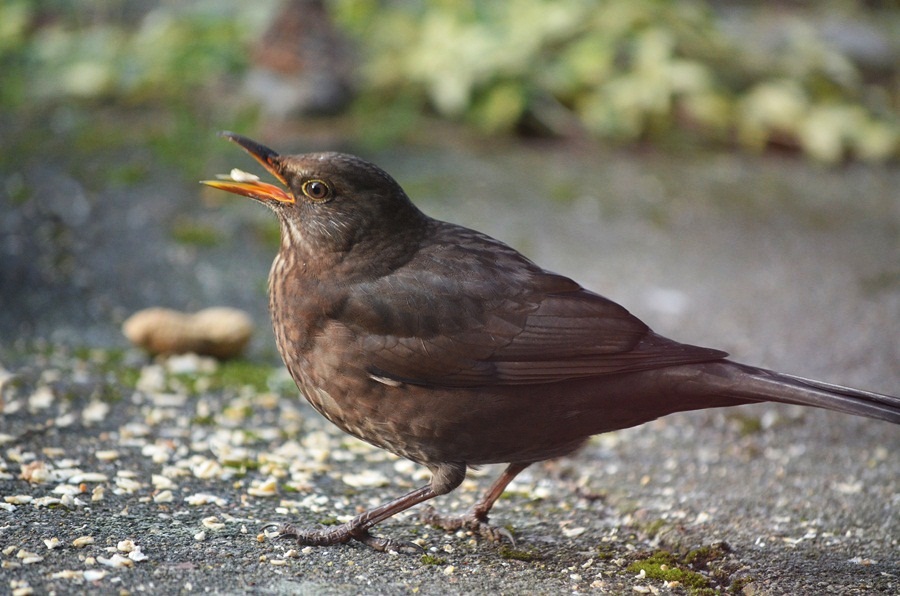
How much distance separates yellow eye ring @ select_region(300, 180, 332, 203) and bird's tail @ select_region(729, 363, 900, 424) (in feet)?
4.75

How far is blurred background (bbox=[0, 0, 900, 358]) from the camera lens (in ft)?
21.3

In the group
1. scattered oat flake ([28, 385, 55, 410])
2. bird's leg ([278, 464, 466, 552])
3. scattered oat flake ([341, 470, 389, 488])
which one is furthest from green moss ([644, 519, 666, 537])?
scattered oat flake ([28, 385, 55, 410])

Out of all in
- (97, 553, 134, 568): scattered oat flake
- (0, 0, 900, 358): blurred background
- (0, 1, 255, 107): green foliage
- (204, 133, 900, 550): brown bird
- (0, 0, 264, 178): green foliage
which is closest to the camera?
(97, 553, 134, 568): scattered oat flake

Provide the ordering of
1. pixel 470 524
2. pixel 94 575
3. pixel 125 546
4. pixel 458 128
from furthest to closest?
1. pixel 458 128
2. pixel 470 524
3. pixel 125 546
4. pixel 94 575

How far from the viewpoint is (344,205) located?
3586 mm

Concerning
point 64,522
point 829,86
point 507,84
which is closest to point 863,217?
point 829,86

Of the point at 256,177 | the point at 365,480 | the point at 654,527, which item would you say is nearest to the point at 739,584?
the point at 654,527

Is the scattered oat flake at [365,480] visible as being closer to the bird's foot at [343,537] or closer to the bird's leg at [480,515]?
the bird's leg at [480,515]

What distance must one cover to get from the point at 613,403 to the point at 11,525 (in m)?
1.86

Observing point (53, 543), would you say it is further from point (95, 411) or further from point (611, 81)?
point (611, 81)

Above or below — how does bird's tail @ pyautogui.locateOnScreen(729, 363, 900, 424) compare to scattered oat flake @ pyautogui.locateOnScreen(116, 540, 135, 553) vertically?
above

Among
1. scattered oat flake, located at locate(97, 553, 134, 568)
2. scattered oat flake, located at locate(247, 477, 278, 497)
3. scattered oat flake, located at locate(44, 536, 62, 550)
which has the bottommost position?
scattered oat flake, located at locate(97, 553, 134, 568)

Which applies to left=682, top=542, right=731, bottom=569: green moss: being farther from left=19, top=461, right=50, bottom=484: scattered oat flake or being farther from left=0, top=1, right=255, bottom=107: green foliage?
left=0, top=1, right=255, bottom=107: green foliage

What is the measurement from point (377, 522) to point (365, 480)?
0.63 meters
